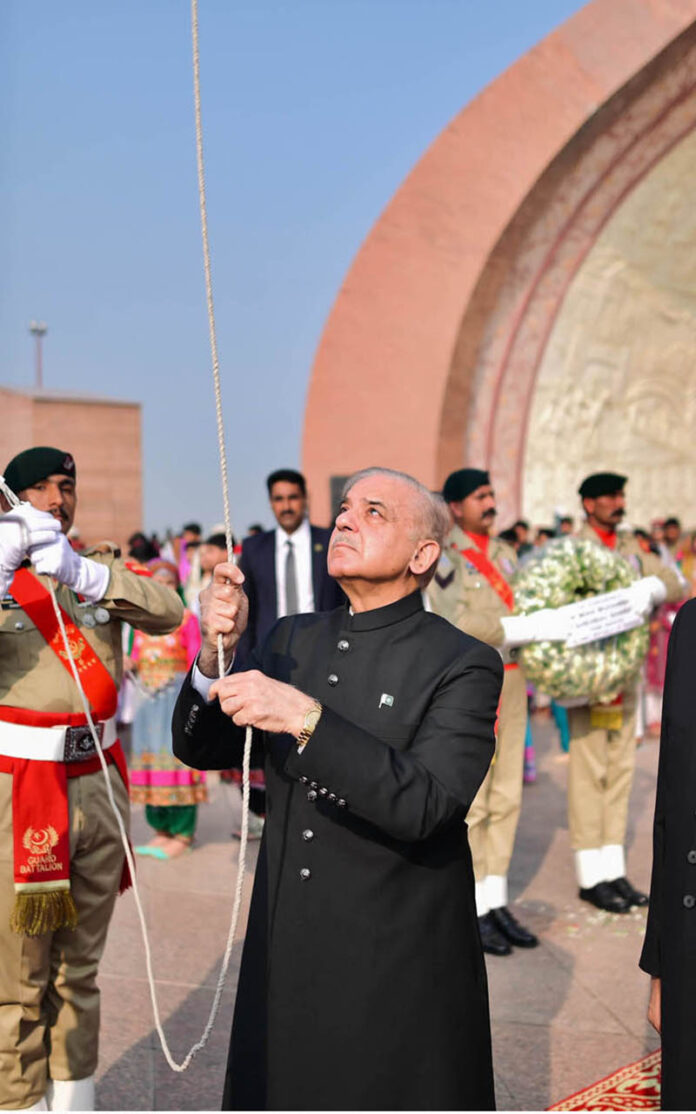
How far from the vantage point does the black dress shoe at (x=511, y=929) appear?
4789 mm

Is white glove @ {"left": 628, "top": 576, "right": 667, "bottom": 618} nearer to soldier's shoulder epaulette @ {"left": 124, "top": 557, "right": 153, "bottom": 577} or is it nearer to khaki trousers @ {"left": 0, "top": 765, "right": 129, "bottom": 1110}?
soldier's shoulder epaulette @ {"left": 124, "top": 557, "right": 153, "bottom": 577}

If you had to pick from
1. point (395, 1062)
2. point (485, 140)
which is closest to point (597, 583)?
point (395, 1062)

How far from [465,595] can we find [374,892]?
3.14 metres

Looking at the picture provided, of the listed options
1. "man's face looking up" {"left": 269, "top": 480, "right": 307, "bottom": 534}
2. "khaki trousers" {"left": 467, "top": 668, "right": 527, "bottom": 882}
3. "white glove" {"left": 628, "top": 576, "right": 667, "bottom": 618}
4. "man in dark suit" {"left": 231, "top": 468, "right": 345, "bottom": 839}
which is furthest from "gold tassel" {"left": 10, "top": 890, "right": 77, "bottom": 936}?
"man's face looking up" {"left": 269, "top": 480, "right": 307, "bottom": 534}

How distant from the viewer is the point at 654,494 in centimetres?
1605

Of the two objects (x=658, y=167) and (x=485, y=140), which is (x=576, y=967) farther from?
(x=658, y=167)

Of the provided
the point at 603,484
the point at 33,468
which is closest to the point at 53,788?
the point at 33,468

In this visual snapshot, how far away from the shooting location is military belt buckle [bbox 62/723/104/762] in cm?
295

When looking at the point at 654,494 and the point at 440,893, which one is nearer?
the point at 440,893

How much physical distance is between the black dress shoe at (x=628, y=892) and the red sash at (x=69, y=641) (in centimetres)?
311

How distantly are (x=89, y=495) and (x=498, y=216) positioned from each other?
5.92 m

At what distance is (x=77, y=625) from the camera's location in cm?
306

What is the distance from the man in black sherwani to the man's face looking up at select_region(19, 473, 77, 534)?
1097 millimetres

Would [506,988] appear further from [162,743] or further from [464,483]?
[162,743]
